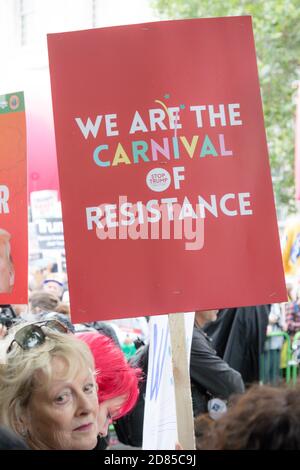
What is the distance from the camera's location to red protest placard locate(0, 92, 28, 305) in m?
3.64

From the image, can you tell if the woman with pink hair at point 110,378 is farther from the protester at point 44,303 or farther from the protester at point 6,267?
the protester at point 44,303

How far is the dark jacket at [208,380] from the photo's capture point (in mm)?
4363

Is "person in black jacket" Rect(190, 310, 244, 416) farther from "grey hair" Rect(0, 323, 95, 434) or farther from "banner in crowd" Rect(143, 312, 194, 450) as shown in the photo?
"grey hair" Rect(0, 323, 95, 434)

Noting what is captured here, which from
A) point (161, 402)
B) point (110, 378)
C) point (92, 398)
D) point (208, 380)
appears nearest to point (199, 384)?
point (208, 380)

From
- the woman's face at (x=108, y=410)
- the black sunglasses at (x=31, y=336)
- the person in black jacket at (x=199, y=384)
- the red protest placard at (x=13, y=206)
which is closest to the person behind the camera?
the black sunglasses at (x=31, y=336)

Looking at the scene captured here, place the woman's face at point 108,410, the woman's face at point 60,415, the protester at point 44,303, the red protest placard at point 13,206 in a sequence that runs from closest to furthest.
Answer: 1. the woman's face at point 60,415
2. the woman's face at point 108,410
3. the red protest placard at point 13,206
4. the protester at point 44,303

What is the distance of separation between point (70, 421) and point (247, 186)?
92cm

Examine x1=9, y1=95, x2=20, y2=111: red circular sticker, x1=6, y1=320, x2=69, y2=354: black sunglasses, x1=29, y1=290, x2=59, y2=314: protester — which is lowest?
x1=6, y1=320, x2=69, y2=354: black sunglasses

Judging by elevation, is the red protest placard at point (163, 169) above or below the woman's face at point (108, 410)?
above

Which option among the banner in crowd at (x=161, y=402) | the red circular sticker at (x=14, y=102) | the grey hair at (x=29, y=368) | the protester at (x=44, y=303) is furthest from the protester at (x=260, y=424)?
the protester at (x=44, y=303)

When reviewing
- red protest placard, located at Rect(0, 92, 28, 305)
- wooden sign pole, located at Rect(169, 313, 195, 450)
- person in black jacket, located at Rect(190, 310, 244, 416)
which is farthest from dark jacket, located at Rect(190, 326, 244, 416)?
wooden sign pole, located at Rect(169, 313, 195, 450)

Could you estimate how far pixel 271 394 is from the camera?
74.1 inches

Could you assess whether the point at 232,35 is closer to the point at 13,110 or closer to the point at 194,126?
the point at 194,126

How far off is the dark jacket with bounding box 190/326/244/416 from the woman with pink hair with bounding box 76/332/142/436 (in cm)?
95
